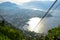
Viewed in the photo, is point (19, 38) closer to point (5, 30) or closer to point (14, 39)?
point (14, 39)

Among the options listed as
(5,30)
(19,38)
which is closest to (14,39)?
(19,38)

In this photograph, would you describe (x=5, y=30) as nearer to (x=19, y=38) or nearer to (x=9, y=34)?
(x=9, y=34)

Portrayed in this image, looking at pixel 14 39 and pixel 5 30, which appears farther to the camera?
pixel 5 30

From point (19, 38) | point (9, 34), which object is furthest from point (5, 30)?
point (19, 38)
